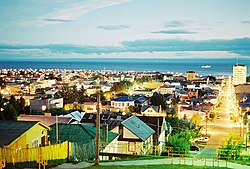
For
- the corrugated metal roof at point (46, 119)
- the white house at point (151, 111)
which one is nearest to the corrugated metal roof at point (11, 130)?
the corrugated metal roof at point (46, 119)

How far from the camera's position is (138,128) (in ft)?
67.8

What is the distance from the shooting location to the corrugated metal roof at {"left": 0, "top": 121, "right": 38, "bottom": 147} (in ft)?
40.3

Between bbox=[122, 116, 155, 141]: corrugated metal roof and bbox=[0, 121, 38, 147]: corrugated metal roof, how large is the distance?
23.5 ft

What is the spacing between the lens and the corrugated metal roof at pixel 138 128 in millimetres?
19781

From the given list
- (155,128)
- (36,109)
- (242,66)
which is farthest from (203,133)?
(242,66)

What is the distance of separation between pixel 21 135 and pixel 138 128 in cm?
902

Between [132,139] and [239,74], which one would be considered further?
[239,74]

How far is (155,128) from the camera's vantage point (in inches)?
917

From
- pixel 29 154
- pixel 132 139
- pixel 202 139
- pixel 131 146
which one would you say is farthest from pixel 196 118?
pixel 29 154

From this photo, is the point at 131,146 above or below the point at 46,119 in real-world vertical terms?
below

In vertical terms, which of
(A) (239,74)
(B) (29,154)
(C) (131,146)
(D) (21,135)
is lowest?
(C) (131,146)

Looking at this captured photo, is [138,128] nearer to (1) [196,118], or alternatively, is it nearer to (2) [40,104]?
(1) [196,118]

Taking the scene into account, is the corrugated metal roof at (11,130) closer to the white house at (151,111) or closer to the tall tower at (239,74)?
the white house at (151,111)

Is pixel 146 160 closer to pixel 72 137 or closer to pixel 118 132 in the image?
pixel 72 137
